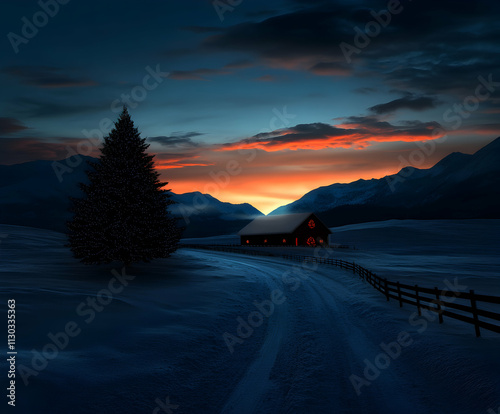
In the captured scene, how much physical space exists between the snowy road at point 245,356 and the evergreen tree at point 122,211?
23.1 feet

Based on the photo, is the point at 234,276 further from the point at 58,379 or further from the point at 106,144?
the point at 58,379

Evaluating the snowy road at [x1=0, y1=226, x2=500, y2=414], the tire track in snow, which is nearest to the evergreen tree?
the snowy road at [x1=0, y1=226, x2=500, y2=414]

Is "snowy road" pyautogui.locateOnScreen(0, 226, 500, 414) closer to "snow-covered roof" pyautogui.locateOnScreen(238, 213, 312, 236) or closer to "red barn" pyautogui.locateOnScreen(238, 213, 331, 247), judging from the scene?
"red barn" pyautogui.locateOnScreen(238, 213, 331, 247)

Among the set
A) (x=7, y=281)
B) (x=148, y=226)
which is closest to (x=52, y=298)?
(x=7, y=281)

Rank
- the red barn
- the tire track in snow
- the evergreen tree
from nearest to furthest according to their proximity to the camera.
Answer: the tire track in snow < the evergreen tree < the red barn

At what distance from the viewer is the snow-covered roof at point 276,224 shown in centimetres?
7725

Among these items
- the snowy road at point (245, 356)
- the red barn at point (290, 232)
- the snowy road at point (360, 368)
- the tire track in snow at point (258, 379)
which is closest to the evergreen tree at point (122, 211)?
the snowy road at point (245, 356)

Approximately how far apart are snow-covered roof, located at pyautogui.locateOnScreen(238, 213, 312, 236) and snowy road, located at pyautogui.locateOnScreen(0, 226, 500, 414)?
185 ft

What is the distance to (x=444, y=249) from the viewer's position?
67688 mm

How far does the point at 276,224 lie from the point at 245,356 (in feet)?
233

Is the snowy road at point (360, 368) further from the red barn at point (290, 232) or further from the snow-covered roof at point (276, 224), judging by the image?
the snow-covered roof at point (276, 224)

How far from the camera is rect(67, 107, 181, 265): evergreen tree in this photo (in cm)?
2745

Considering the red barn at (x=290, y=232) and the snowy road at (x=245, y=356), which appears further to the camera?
the red barn at (x=290, y=232)

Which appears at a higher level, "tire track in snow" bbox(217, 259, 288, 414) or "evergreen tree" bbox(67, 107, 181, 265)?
"evergreen tree" bbox(67, 107, 181, 265)
